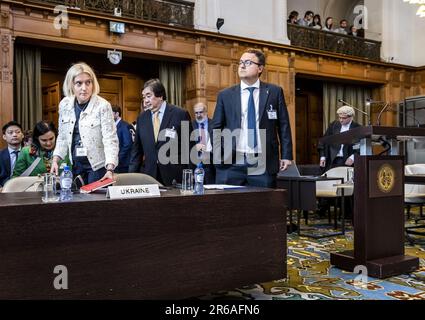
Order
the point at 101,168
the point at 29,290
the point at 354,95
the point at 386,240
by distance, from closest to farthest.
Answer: the point at 29,290, the point at 101,168, the point at 386,240, the point at 354,95

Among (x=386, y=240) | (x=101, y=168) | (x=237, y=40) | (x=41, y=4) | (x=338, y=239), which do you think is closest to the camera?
(x=101, y=168)

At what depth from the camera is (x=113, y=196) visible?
187 centimetres

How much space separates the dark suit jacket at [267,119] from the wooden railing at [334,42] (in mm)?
7474

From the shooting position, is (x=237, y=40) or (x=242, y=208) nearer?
(x=242, y=208)

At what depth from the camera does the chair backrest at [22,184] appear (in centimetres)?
250

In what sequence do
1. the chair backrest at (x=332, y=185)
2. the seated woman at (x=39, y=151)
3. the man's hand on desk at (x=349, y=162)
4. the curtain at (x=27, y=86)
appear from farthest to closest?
the curtain at (x=27, y=86)
the man's hand on desk at (x=349, y=162)
the chair backrest at (x=332, y=185)
the seated woman at (x=39, y=151)

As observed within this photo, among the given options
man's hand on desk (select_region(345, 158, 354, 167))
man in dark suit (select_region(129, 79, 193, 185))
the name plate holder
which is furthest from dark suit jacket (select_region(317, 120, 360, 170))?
the name plate holder

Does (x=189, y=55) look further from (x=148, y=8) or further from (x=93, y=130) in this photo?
(x=93, y=130)

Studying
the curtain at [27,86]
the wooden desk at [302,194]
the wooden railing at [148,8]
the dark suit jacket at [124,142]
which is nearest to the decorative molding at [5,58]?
the curtain at [27,86]

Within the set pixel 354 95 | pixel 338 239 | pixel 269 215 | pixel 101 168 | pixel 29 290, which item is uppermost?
pixel 354 95

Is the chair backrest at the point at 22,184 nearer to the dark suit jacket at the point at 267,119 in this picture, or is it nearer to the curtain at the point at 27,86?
the dark suit jacket at the point at 267,119

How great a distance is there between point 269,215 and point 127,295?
80 cm
